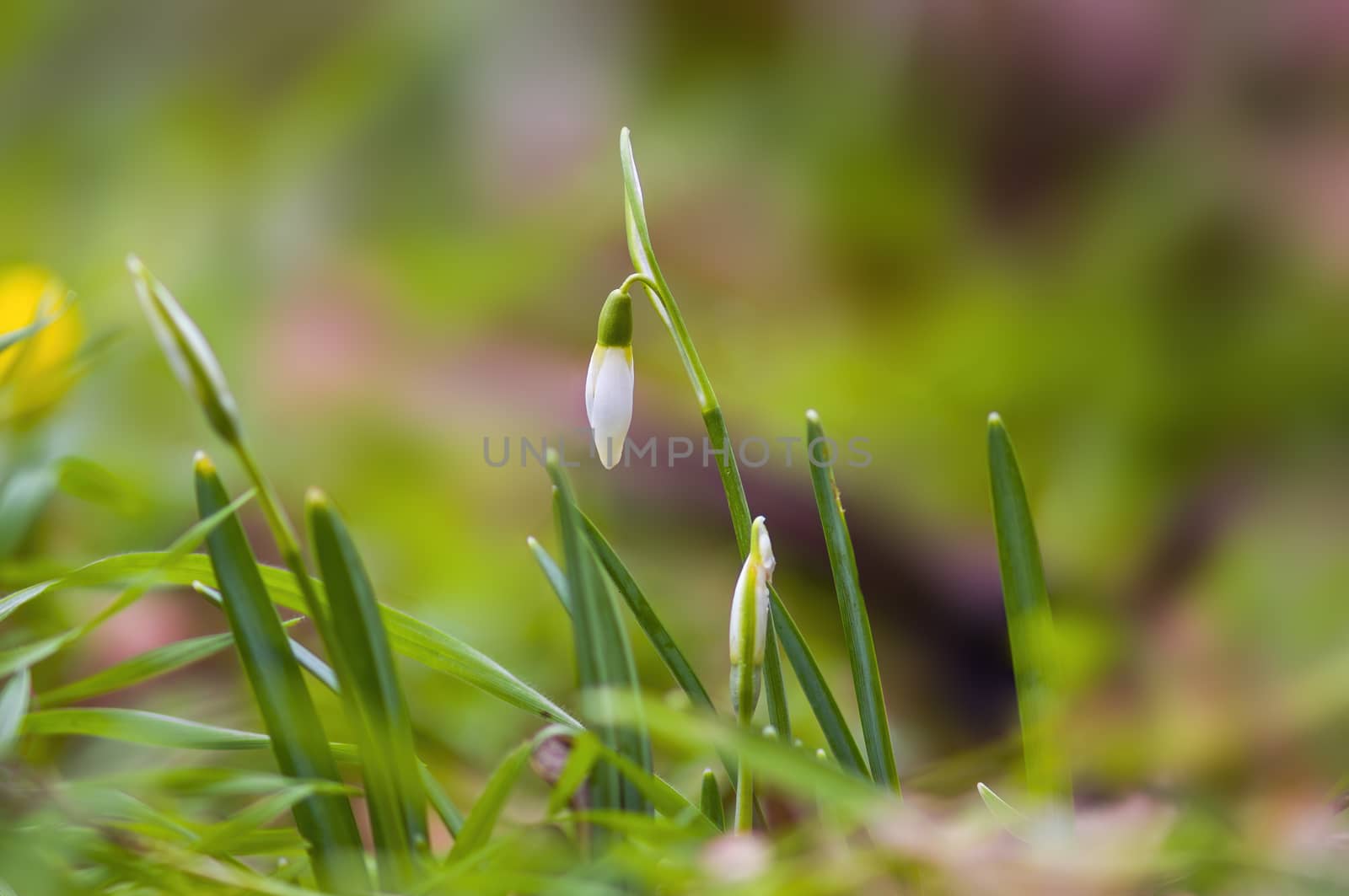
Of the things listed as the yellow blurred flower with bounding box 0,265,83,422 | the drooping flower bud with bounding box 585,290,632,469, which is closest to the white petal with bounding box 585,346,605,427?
the drooping flower bud with bounding box 585,290,632,469

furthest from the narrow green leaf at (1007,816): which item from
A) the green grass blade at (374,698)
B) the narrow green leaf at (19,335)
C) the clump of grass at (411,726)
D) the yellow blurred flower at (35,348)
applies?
the yellow blurred flower at (35,348)

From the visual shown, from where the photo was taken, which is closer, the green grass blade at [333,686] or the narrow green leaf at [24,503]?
the green grass blade at [333,686]

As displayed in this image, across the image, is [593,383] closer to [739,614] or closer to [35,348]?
[739,614]

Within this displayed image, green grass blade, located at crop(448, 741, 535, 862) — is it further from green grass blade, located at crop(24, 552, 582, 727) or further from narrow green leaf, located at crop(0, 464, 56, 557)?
narrow green leaf, located at crop(0, 464, 56, 557)

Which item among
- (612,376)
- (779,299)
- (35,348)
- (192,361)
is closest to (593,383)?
(612,376)

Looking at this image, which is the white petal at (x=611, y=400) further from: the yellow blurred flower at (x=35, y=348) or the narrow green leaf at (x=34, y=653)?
the yellow blurred flower at (x=35, y=348)

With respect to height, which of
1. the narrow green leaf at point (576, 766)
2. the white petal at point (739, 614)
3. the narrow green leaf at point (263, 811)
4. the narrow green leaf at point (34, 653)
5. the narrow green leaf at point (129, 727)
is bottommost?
the narrow green leaf at point (263, 811)

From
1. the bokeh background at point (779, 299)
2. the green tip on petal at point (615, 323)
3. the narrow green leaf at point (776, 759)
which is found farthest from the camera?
the bokeh background at point (779, 299)
